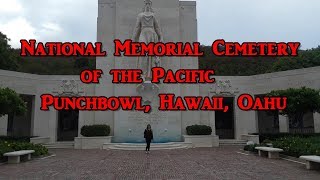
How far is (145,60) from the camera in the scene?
73.4 ft

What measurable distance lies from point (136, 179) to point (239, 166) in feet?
13.8

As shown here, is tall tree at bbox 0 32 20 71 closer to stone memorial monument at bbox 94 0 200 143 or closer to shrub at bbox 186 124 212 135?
stone memorial monument at bbox 94 0 200 143

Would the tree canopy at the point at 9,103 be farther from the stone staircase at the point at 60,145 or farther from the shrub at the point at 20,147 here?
the stone staircase at the point at 60,145

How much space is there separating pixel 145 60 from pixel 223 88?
22.8 ft

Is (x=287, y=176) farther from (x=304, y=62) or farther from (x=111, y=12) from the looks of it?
(x=304, y=62)

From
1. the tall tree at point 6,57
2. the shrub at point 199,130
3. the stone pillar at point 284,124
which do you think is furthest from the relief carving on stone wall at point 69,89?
the stone pillar at point 284,124

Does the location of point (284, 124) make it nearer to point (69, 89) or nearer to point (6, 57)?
point (69, 89)

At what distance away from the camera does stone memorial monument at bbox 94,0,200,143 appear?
22234 millimetres

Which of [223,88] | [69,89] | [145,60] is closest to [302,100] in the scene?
[223,88]

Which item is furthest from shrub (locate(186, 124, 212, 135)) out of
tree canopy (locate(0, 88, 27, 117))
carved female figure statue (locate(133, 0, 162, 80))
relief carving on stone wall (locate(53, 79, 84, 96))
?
tree canopy (locate(0, 88, 27, 117))

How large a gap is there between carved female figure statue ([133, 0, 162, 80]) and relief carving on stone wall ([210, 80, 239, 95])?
534 cm

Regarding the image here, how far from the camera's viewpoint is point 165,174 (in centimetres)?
950

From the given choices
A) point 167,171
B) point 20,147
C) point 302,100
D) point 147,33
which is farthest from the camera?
point 147,33

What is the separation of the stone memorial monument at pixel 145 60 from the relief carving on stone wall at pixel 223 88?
1870 mm
